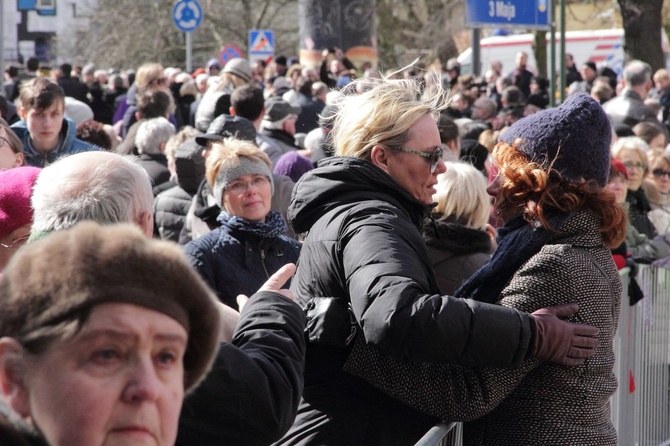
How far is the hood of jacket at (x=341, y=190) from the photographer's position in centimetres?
298

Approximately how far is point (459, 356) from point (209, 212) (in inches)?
126

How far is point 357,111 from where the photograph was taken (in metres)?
3.23

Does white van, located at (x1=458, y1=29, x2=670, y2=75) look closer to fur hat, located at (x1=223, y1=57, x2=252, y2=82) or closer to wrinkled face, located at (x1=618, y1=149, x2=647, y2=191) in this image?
fur hat, located at (x1=223, y1=57, x2=252, y2=82)

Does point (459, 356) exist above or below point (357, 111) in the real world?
below

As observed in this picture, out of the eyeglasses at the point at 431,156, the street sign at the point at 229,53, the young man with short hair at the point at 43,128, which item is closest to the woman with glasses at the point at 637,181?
the young man with short hair at the point at 43,128

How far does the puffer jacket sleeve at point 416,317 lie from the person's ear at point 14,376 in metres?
1.22

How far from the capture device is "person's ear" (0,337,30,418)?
1.50 metres

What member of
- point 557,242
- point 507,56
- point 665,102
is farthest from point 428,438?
point 507,56

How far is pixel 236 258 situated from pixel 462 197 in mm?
1062

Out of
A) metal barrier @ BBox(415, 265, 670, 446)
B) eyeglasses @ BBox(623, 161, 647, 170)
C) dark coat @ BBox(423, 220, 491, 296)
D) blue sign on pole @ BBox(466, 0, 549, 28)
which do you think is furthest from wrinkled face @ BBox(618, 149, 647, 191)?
blue sign on pole @ BBox(466, 0, 549, 28)

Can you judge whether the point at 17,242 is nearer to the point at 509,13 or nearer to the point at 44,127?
the point at 44,127

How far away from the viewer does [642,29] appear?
17.2m

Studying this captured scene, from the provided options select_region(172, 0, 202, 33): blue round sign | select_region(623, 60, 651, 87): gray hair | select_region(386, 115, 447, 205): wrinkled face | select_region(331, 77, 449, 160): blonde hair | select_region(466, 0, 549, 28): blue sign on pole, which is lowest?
select_region(386, 115, 447, 205): wrinkled face

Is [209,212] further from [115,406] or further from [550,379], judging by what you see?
[115,406]
